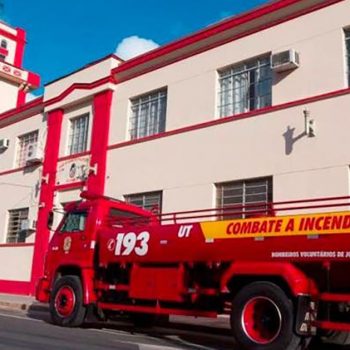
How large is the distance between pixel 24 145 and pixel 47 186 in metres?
3.56

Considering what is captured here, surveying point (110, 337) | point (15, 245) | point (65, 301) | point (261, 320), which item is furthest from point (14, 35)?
point (261, 320)

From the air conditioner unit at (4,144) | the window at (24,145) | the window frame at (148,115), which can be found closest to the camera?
the window frame at (148,115)

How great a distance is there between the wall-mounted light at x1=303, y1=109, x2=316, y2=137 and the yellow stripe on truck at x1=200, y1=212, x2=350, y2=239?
5.55 m

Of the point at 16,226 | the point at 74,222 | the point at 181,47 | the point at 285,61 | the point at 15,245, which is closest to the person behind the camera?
the point at 74,222

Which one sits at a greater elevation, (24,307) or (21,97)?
(21,97)

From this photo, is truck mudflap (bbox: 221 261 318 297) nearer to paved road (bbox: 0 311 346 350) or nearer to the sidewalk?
paved road (bbox: 0 311 346 350)

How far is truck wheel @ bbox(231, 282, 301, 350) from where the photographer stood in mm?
8141

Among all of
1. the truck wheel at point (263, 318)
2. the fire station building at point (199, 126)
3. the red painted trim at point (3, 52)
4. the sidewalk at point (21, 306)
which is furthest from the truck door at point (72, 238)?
the red painted trim at point (3, 52)

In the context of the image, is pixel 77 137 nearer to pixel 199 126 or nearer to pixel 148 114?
pixel 148 114

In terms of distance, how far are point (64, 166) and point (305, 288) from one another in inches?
594

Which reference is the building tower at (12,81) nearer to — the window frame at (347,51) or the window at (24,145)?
the window at (24,145)

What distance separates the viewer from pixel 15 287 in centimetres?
2220

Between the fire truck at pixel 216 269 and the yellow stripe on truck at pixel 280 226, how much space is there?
16 millimetres

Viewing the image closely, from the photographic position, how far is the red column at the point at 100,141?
65.6ft
